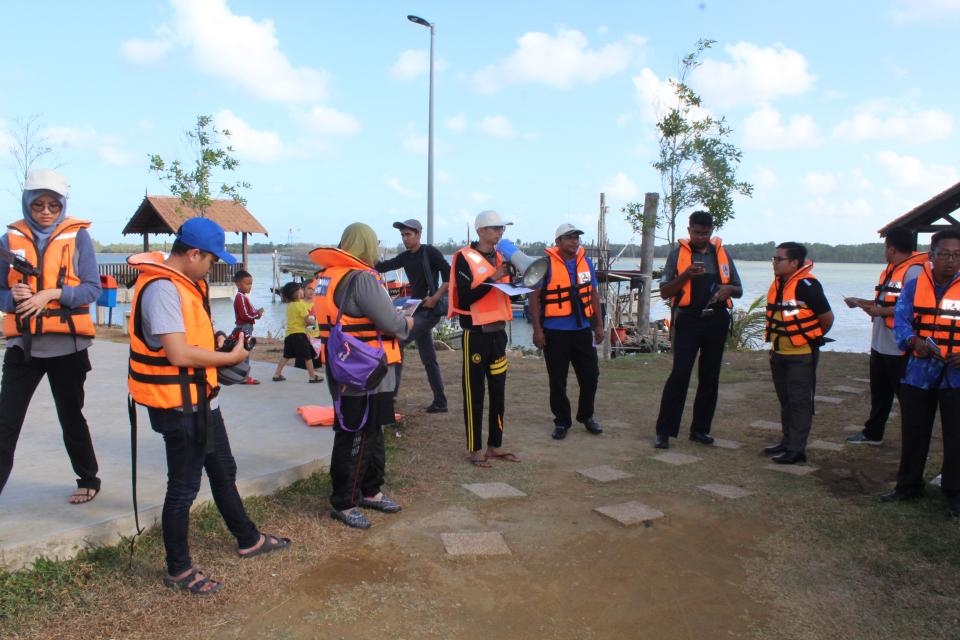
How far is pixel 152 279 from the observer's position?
2.87 meters

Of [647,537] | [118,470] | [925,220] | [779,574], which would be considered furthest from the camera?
[925,220]

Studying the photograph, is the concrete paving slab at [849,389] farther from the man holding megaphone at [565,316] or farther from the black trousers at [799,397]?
the man holding megaphone at [565,316]

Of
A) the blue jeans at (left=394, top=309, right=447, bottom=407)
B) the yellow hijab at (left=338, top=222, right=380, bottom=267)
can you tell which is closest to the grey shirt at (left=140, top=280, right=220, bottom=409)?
the yellow hijab at (left=338, top=222, right=380, bottom=267)

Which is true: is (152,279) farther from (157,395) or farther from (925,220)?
(925,220)

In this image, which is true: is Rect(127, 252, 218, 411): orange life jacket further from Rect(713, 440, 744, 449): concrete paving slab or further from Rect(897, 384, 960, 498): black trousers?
Rect(713, 440, 744, 449): concrete paving slab

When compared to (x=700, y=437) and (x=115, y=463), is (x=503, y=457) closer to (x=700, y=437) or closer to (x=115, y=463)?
(x=700, y=437)

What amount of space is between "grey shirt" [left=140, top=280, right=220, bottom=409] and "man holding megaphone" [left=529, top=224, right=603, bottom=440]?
11.2 ft

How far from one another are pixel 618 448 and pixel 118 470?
3824mm

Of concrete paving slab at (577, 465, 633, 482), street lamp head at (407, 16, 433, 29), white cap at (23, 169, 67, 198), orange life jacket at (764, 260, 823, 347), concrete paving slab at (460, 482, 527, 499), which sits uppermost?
street lamp head at (407, 16, 433, 29)

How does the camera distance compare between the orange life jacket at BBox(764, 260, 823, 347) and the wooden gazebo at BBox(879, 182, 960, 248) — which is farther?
the wooden gazebo at BBox(879, 182, 960, 248)

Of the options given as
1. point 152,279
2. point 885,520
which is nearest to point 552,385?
point 885,520

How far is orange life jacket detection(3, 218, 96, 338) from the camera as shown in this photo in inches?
137

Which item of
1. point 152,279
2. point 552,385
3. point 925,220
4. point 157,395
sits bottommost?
point 552,385

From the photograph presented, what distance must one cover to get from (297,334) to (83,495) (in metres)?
4.31
